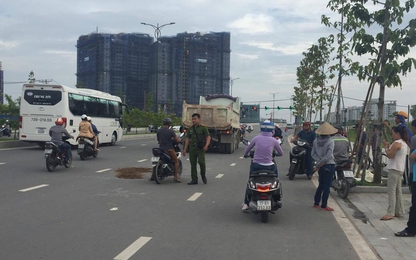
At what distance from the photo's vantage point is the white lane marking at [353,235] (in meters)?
5.77

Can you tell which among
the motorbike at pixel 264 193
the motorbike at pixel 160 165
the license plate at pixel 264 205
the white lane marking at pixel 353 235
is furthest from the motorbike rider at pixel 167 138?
the license plate at pixel 264 205

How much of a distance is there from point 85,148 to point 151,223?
10.9 meters

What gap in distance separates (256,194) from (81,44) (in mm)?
69056

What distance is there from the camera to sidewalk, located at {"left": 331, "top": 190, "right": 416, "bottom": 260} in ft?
19.3

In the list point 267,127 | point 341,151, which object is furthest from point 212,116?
point 267,127

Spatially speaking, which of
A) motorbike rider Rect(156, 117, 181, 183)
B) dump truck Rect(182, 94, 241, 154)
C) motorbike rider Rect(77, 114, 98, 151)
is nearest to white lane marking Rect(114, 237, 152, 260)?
motorbike rider Rect(156, 117, 181, 183)

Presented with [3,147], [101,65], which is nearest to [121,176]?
[3,147]

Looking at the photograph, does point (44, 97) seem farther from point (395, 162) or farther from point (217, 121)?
point (395, 162)

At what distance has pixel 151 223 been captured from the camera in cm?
703

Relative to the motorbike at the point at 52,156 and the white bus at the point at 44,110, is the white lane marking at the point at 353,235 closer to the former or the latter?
the motorbike at the point at 52,156

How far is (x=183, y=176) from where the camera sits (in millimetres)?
13102

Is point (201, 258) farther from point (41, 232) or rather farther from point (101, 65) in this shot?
point (101, 65)

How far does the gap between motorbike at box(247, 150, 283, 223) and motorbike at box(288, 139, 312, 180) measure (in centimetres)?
561

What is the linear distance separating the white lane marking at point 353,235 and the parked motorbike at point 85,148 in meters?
11.0
